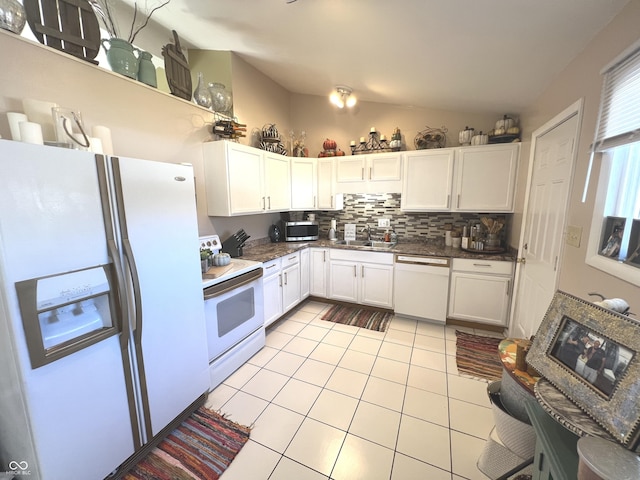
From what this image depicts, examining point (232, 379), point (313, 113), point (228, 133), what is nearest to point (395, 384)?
point (232, 379)

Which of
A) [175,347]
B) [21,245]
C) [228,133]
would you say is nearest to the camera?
[21,245]

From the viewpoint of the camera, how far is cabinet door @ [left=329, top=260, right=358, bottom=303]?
3.43 metres

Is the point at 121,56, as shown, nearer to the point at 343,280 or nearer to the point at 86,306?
the point at 86,306

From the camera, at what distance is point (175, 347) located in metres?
1.65

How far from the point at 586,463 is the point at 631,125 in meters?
1.39

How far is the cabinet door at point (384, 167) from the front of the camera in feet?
10.7

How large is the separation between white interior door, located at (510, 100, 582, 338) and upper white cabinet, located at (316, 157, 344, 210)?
2147mm

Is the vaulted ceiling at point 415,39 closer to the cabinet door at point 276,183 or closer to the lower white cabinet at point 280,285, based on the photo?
the cabinet door at point 276,183

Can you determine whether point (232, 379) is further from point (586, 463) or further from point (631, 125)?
point (631, 125)

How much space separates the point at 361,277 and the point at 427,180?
57.9 inches

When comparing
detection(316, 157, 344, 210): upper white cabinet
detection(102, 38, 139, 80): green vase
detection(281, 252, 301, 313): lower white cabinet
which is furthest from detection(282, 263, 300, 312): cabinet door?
detection(102, 38, 139, 80): green vase

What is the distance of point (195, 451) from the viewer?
5.18 ft

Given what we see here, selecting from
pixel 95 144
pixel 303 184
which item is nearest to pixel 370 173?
pixel 303 184

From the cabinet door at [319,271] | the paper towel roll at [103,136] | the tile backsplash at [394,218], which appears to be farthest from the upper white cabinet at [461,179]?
the paper towel roll at [103,136]
